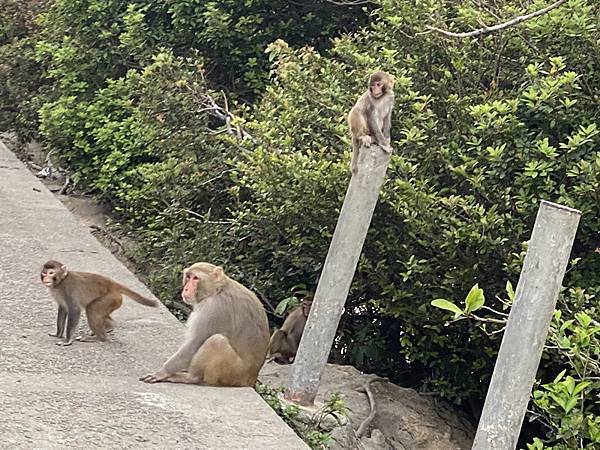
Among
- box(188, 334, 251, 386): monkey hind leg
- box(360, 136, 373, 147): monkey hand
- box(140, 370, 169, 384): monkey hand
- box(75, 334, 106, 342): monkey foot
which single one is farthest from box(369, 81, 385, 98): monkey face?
box(140, 370, 169, 384): monkey hand

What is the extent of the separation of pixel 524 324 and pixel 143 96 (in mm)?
6130

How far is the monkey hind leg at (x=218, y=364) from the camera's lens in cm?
470

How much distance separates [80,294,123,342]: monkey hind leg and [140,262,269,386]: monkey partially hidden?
2.08 feet

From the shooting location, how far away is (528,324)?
3547 millimetres

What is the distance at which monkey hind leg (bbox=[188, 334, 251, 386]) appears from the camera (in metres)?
4.70

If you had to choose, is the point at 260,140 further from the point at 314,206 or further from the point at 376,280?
the point at 376,280

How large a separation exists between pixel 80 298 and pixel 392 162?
7.90 feet

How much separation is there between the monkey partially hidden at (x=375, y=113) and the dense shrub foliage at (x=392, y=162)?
41cm

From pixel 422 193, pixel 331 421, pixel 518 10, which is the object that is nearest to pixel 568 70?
pixel 518 10

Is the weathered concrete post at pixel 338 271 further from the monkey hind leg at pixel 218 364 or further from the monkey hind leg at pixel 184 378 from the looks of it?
the monkey hind leg at pixel 184 378

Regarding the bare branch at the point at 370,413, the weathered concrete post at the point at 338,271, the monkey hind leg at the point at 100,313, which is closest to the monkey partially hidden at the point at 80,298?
the monkey hind leg at the point at 100,313

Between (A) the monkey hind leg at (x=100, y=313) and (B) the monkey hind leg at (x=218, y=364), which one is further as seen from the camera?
(A) the monkey hind leg at (x=100, y=313)

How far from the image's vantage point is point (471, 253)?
21.2 feet

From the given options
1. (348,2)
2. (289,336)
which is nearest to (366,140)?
(289,336)
